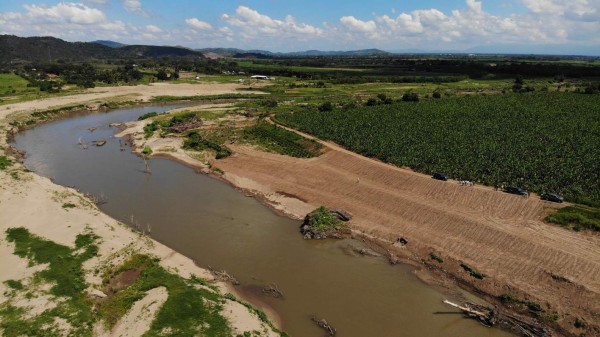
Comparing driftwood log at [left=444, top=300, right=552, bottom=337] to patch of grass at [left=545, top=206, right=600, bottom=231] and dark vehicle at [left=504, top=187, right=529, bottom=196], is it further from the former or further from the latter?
dark vehicle at [left=504, top=187, right=529, bottom=196]

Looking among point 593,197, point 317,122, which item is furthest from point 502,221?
point 317,122

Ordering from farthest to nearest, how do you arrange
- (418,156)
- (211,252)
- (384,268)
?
1. (418,156)
2. (211,252)
3. (384,268)

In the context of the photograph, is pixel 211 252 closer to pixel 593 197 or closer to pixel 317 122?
pixel 593 197

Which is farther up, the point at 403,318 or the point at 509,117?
the point at 509,117

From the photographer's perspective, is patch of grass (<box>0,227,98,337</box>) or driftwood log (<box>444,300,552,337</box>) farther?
driftwood log (<box>444,300,552,337</box>)

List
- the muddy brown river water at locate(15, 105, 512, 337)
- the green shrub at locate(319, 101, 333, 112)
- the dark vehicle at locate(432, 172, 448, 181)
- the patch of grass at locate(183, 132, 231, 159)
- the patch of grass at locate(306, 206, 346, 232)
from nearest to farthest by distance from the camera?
the muddy brown river water at locate(15, 105, 512, 337), the patch of grass at locate(306, 206, 346, 232), the dark vehicle at locate(432, 172, 448, 181), the patch of grass at locate(183, 132, 231, 159), the green shrub at locate(319, 101, 333, 112)

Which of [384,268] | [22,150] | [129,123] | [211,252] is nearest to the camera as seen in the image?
[384,268]

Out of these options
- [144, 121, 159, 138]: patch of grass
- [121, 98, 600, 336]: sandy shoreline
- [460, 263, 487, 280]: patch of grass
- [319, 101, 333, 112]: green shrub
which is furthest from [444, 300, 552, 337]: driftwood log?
[319, 101, 333, 112]: green shrub
